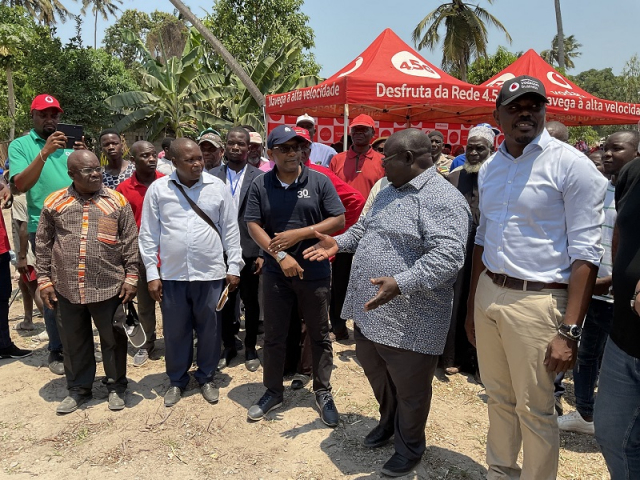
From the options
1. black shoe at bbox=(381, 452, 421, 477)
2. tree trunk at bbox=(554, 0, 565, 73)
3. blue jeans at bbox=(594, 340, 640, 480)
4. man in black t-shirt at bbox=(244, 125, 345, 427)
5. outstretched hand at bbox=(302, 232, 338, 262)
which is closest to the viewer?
blue jeans at bbox=(594, 340, 640, 480)

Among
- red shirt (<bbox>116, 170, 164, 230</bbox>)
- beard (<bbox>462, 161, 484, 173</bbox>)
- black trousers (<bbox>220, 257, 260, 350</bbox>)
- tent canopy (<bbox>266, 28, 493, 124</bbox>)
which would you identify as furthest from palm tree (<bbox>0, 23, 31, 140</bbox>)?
beard (<bbox>462, 161, 484, 173</bbox>)

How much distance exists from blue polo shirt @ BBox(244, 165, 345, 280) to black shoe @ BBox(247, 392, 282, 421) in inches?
38.9

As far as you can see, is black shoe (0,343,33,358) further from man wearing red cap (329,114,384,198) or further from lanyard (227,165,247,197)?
man wearing red cap (329,114,384,198)

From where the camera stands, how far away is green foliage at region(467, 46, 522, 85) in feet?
75.6

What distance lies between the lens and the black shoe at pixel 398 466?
9.43 ft

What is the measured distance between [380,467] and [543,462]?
1.03 metres

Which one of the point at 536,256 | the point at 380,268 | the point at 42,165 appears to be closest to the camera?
the point at 536,256

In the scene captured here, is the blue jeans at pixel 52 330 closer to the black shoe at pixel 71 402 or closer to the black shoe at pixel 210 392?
the black shoe at pixel 71 402

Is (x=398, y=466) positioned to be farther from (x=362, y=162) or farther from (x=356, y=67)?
(x=356, y=67)

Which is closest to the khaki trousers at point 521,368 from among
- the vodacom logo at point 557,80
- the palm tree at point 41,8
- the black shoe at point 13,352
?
the black shoe at point 13,352

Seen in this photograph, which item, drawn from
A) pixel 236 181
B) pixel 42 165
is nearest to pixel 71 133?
pixel 42 165

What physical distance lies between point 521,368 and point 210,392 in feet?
8.23

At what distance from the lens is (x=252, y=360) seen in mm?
4562

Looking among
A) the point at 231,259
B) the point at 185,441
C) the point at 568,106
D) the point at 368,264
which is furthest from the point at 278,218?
the point at 568,106
